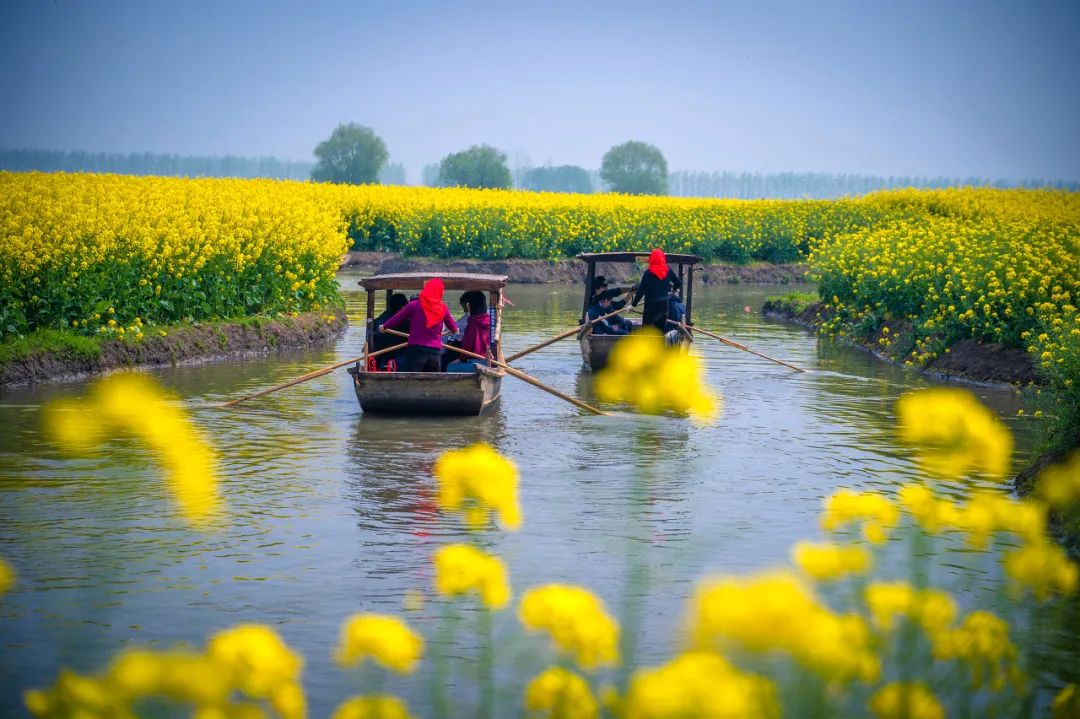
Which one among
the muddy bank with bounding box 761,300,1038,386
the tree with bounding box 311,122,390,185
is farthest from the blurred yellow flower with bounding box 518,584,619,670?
the tree with bounding box 311,122,390,185

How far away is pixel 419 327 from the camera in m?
16.7

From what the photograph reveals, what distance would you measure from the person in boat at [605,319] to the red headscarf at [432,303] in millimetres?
5760

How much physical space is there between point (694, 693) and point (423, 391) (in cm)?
1352

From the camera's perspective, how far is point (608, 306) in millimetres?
22453

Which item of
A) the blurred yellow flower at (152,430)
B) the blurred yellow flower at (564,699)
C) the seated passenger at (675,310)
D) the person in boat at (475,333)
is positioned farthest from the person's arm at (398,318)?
the blurred yellow flower at (564,699)

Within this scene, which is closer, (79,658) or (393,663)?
(393,663)

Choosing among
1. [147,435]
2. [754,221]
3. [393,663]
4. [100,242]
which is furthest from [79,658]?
[754,221]

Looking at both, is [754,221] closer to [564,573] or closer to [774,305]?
[774,305]

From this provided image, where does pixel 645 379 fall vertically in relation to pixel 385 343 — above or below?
below

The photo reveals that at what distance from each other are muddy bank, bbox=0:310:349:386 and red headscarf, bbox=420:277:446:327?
19.9 feet

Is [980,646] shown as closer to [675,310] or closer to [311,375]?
[311,375]

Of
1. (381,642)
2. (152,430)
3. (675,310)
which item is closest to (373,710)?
(381,642)

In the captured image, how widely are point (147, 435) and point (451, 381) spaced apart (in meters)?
3.48

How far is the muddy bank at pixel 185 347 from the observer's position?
19.3 m
